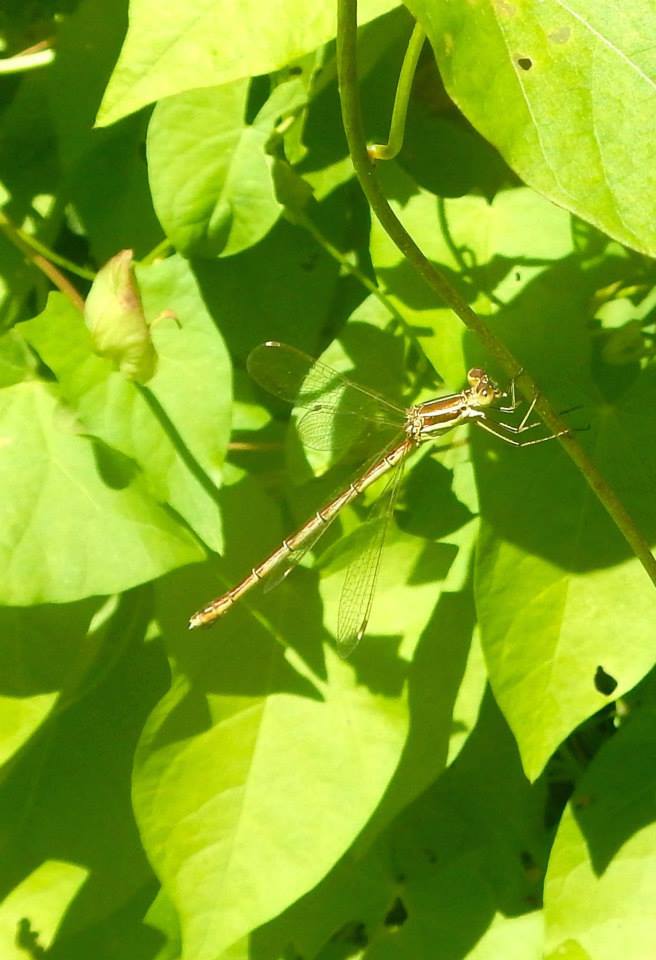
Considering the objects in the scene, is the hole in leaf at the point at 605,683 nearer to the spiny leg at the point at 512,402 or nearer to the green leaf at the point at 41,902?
the spiny leg at the point at 512,402

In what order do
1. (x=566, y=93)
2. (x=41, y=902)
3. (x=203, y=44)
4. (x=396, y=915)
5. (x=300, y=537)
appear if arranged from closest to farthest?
1. (x=566, y=93)
2. (x=203, y=44)
3. (x=300, y=537)
4. (x=41, y=902)
5. (x=396, y=915)

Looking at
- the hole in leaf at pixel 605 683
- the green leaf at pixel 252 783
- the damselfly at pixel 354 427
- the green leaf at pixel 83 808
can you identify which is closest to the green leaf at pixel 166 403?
the damselfly at pixel 354 427

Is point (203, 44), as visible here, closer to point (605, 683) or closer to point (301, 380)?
point (301, 380)

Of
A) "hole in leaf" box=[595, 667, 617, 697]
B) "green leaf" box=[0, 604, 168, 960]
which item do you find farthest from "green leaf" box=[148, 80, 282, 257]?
"hole in leaf" box=[595, 667, 617, 697]

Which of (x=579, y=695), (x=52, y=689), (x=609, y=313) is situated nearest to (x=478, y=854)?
(x=579, y=695)

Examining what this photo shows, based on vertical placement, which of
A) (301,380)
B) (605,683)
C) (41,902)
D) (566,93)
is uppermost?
(566,93)

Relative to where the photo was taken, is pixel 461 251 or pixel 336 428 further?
pixel 336 428

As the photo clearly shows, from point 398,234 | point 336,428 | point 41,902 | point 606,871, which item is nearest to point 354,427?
point 336,428
